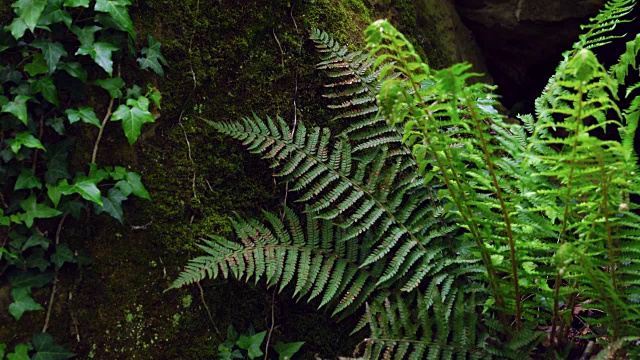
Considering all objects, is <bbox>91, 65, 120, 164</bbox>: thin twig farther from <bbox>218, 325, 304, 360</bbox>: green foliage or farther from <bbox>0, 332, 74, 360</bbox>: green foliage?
<bbox>218, 325, 304, 360</bbox>: green foliage

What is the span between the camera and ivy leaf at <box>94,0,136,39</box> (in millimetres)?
1998

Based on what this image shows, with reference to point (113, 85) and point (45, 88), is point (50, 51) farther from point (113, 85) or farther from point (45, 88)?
point (113, 85)

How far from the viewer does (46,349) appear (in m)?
1.88

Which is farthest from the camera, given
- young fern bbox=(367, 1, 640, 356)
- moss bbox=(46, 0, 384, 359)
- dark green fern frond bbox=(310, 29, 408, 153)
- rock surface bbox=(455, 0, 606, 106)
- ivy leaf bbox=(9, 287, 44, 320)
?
rock surface bbox=(455, 0, 606, 106)

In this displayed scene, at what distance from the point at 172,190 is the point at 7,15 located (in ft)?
2.79

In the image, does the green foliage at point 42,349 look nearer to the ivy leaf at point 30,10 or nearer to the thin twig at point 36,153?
the thin twig at point 36,153

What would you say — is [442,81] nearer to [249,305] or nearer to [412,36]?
[249,305]

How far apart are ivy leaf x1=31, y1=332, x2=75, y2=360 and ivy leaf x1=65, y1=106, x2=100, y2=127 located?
2.45ft

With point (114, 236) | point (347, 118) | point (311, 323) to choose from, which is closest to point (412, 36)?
point (347, 118)

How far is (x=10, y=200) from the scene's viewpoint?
1905mm

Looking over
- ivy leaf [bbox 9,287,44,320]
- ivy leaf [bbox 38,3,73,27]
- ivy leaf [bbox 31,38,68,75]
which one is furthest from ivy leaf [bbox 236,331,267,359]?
ivy leaf [bbox 38,3,73,27]

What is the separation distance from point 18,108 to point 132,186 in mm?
455

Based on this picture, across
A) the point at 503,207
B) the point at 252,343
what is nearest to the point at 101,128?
the point at 252,343

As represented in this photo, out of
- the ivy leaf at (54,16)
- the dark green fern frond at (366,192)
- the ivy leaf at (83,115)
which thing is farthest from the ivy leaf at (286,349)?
the ivy leaf at (54,16)
